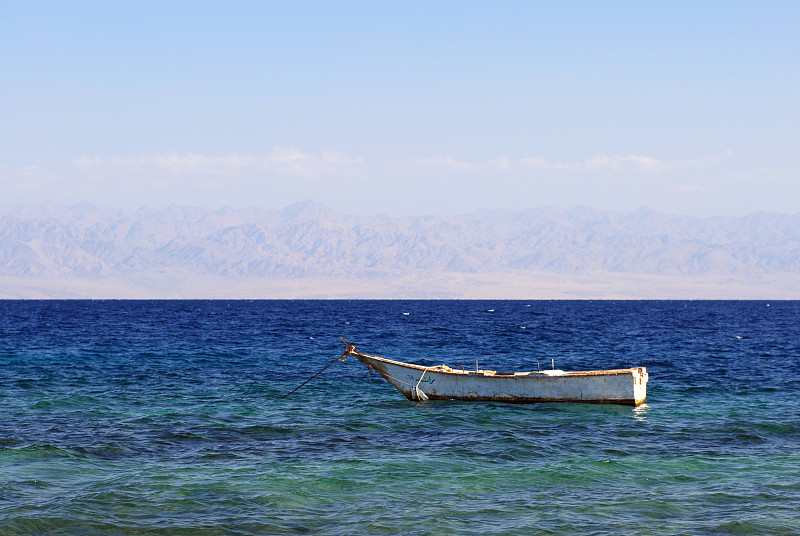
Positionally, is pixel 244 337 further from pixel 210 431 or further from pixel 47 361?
pixel 210 431

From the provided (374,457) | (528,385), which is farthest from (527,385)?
(374,457)

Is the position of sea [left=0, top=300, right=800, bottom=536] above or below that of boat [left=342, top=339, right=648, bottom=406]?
below

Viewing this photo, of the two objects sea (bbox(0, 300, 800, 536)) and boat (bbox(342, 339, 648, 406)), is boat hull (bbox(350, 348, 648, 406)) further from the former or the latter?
sea (bbox(0, 300, 800, 536))

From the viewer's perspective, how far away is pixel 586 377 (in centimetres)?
2983

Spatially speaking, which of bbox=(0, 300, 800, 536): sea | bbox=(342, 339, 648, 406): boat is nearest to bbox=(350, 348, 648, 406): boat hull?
bbox=(342, 339, 648, 406): boat

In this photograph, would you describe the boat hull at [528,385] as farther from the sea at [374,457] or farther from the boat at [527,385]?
the sea at [374,457]

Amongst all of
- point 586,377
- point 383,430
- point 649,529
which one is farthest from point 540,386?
point 649,529

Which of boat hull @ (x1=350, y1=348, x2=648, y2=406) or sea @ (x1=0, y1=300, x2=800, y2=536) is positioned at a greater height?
boat hull @ (x1=350, y1=348, x2=648, y2=406)

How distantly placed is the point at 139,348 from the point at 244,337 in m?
15.0

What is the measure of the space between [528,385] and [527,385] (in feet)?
0.13

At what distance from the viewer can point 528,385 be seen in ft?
99.2

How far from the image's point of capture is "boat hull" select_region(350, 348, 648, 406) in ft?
97.2

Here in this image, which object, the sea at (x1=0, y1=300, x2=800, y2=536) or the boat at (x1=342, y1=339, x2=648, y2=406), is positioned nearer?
the sea at (x1=0, y1=300, x2=800, y2=536)

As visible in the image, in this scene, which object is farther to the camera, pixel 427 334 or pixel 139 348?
pixel 427 334
